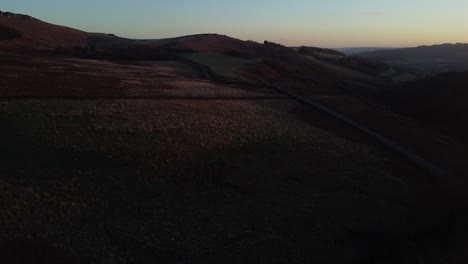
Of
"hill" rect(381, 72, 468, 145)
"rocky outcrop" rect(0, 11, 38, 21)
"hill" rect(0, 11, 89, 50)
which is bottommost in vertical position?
"hill" rect(381, 72, 468, 145)

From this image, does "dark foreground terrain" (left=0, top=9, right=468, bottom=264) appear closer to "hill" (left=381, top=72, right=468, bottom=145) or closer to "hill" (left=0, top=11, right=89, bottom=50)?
"hill" (left=381, top=72, right=468, bottom=145)

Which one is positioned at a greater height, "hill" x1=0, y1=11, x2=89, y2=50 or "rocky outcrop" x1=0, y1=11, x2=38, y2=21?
"rocky outcrop" x1=0, y1=11, x2=38, y2=21

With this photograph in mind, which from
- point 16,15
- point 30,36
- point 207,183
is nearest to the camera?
point 207,183

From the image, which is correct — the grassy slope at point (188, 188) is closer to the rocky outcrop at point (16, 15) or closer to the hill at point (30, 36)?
the hill at point (30, 36)

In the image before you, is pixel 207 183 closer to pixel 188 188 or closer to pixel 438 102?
pixel 188 188

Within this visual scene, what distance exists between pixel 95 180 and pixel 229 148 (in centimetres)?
901

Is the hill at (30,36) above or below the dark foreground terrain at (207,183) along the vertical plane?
above

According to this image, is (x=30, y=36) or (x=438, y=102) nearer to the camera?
(x=438, y=102)

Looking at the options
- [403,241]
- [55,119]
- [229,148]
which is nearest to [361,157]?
[229,148]

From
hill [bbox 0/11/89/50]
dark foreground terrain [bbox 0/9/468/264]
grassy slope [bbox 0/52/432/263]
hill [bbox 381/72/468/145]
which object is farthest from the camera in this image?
hill [bbox 0/11/89/50]

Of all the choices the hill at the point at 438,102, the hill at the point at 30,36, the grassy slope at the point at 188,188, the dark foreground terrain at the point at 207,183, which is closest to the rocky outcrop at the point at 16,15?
the hill at the point at 30,36

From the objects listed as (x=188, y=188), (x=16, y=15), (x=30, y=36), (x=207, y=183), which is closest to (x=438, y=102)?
(x=207, y=183)

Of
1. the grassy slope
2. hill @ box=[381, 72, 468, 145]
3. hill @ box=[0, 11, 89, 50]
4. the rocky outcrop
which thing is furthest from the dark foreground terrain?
the rocky outcrop

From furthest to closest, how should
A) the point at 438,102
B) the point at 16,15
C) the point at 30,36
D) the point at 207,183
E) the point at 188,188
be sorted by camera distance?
the point at 16,15
the point at 30,36
the point at 438,102
the point at 207,183
the point at 188,188
